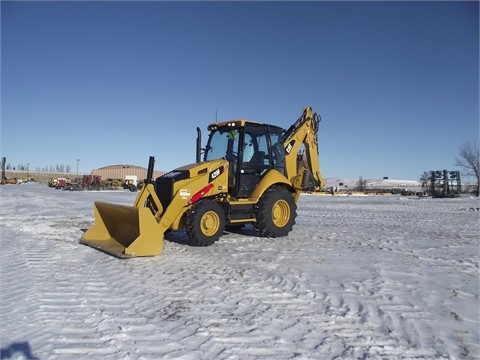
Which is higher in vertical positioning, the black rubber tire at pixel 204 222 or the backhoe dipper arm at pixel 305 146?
the backhoe dipper arm at pixel 305 146

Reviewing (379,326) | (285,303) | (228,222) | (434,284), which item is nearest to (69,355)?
(285,303)

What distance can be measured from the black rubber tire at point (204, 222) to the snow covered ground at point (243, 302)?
224 mm

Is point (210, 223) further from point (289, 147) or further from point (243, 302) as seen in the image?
point (243, 302)

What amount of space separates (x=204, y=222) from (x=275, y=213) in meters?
2.17

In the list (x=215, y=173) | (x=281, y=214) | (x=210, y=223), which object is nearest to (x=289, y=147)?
(x=281, y=214)

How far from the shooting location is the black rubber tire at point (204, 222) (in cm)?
809

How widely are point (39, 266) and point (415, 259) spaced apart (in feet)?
21.0

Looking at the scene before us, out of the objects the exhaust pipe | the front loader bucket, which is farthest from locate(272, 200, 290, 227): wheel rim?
the front loader bucket

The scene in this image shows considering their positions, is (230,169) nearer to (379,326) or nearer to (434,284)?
→ (434,284)

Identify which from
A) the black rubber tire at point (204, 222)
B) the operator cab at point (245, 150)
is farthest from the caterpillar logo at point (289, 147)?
the black rubber tire at point (204, 222)

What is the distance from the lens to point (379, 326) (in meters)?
4.01

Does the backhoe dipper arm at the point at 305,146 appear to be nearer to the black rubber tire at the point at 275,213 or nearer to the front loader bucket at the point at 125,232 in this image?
the black rubber tire at the point at 275,213

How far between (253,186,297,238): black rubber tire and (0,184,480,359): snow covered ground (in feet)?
3.10

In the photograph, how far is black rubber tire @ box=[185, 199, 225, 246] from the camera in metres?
8.09
